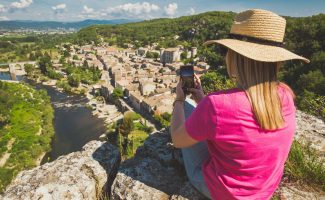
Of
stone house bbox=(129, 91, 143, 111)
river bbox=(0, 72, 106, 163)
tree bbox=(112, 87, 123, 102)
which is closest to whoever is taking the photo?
river bbox=(0, 72, 106, 163)

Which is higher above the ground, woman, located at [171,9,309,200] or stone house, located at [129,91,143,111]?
woman, located at [171,9,309,200]

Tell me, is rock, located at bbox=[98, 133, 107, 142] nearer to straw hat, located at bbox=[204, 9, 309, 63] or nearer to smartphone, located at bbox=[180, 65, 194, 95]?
smartphone, located at bbox=[180, 65, 194, 95]

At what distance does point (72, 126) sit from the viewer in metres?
28.5

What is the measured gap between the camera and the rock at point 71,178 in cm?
267

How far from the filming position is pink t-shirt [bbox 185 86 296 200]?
63.1 inches

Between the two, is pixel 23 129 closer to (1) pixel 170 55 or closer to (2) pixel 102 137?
(2) pixel 102 137

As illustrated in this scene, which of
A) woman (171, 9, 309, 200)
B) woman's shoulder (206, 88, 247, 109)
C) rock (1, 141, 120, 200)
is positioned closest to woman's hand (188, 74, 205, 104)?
woman (171, 9, 309, 200)

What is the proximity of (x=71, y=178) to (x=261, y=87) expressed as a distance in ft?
6.82

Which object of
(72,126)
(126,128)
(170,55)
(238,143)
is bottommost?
(72,126)

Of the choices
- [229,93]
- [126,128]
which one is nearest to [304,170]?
[229,93]

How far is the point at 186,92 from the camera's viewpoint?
243 centimetres

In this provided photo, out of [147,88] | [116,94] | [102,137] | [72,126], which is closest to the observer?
[102,137]

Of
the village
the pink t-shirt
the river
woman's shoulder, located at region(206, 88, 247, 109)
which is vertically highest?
woman's shoulder, located at region(206, 88, 247, 109)

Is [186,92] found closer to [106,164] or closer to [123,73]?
[106,164]
